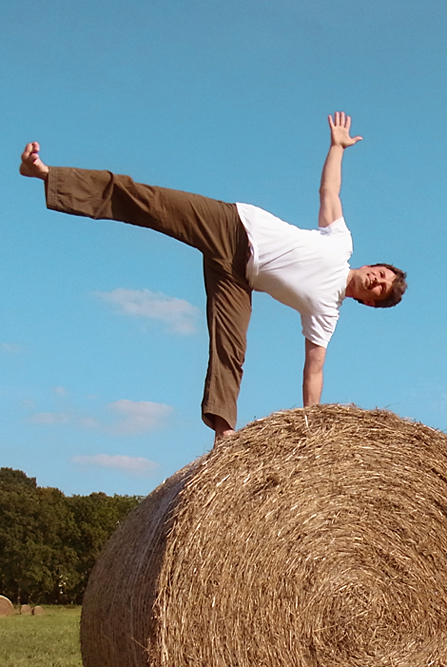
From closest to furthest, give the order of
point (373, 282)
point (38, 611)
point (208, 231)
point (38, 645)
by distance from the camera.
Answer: point (208, 231), point (373, 282), point (38, 645), point (38, 611)

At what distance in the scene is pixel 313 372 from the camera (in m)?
4.80

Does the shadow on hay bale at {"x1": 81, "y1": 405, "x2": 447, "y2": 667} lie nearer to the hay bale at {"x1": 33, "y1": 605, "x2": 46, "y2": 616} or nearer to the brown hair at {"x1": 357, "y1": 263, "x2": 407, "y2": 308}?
the brown hair at {"x1": 357, "y1": 263, "x2": 407, "y2": 308}

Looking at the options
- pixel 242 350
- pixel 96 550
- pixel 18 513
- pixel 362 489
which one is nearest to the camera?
pixel 362 489

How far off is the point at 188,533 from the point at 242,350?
49.1 inches

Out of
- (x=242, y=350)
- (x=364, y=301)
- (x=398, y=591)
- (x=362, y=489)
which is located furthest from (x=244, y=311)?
(x=398, y=591)

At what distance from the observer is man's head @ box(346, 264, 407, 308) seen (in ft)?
16.2

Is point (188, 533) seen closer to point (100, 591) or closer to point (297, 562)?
point (297, 562)

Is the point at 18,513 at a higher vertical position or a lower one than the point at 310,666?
higher

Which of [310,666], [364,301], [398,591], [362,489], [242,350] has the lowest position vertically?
[310,666]

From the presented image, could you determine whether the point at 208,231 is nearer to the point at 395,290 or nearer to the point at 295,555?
the point at 395,290

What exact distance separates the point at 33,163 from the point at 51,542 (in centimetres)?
2425

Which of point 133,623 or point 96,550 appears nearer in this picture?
point 133,623

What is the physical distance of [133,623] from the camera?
4.22 meters

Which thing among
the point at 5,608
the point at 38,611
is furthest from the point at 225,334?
the point at 38,611
